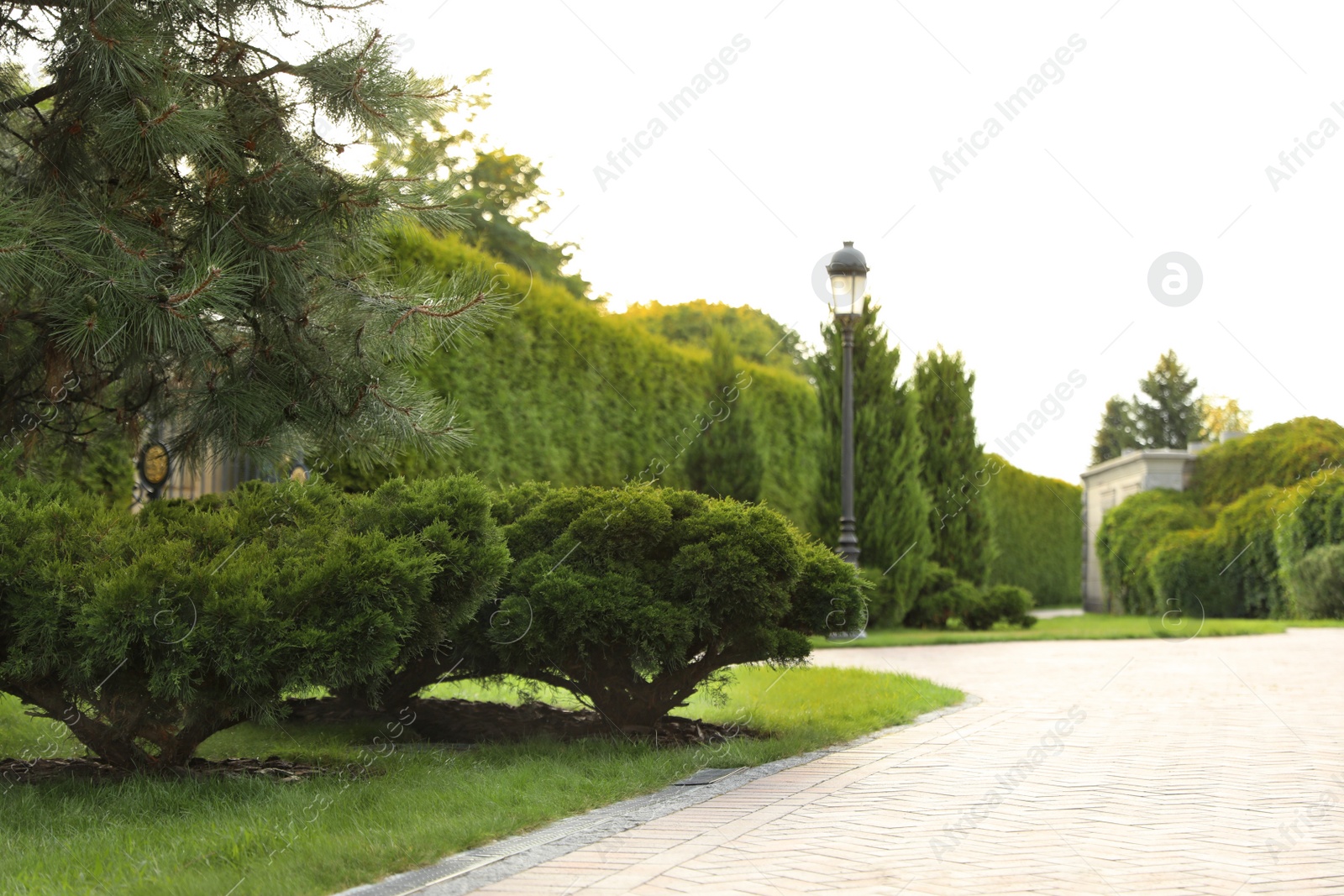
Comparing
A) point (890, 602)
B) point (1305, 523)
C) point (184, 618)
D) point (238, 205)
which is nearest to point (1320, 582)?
point (1305, 523)

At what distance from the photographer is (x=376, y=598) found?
4480 mm

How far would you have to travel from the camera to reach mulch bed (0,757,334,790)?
4965 mm

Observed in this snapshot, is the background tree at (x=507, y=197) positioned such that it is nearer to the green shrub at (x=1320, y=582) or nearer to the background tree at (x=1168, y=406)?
the green shrub at (x=1320, y=582)

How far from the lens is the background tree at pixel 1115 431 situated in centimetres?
5978

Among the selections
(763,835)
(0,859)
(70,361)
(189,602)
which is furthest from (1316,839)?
(70,361)

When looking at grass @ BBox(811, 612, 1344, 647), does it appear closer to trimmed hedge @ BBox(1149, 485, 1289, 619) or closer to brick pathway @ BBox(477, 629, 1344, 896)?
trimmed hedge @ BBox(1149, 485, 1289, 619)

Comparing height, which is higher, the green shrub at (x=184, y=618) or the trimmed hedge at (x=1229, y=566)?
the trimmed hedge at (x=1229, y=566)

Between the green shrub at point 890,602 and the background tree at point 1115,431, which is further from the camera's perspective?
the background tree at point 1115,431

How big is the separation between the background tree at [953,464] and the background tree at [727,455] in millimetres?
3971

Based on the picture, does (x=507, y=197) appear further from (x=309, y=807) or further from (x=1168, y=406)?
(x=1168, y=406)

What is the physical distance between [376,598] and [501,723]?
2.42m

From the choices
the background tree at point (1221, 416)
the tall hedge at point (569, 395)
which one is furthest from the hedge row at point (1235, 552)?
the background tree at point (1221, 416)

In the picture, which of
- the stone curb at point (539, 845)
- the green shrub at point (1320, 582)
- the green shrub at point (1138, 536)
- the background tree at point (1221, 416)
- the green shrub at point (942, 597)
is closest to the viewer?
the stone curb at point (539, 845)

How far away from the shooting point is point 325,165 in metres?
5.84
